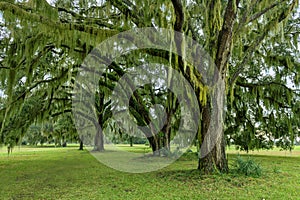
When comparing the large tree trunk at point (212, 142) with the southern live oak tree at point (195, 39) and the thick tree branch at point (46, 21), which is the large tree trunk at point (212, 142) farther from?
the thick tree branch at point (46, 21)

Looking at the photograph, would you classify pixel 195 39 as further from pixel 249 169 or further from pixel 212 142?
pixel 249 169

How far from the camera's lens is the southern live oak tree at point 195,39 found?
495cm

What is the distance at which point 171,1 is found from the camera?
15.4ft

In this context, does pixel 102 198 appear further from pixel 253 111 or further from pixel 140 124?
pixel 253 111

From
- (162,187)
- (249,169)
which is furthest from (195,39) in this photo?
(162,187)

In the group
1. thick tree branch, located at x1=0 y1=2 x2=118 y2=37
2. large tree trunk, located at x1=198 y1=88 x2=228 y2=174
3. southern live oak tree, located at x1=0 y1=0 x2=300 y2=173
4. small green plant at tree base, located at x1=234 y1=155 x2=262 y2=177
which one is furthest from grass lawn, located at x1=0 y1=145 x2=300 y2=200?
thick tree branch, located at x1=0 y1=2 x2=118 y2=37

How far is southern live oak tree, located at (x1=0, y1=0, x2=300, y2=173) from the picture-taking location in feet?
16.3

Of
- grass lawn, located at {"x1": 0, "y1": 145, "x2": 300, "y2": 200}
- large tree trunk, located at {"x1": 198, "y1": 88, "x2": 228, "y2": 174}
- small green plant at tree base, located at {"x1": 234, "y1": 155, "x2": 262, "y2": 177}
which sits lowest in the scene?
grass lawn, located at {"x1": 0, "y1": 145, "x2": 300, "y2": 200}

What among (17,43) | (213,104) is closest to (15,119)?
(17,43)

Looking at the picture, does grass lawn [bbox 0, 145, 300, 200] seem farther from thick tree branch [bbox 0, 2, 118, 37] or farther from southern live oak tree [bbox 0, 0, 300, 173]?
thick tree branch [bbox 0, 2, 118, 37]

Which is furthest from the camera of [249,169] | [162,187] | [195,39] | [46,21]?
[195,39]

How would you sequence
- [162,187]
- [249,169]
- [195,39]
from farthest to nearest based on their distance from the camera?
[195,39]
[249,169]
[162,187]

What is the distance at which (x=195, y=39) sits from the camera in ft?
19.1

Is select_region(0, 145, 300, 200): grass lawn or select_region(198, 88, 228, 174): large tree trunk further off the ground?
select_region(198, 88, 228, 174): large tree trunk
